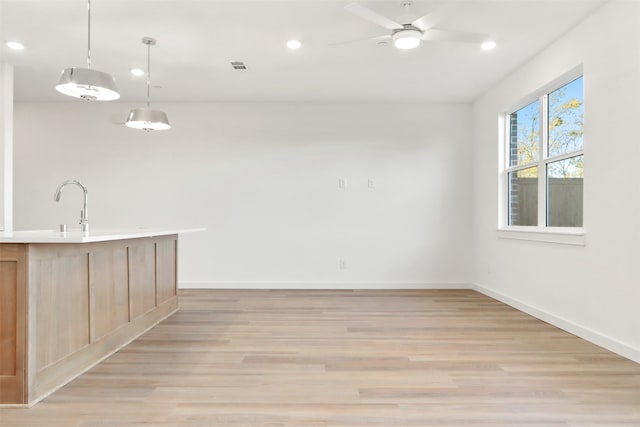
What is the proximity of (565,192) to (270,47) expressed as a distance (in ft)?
10.4

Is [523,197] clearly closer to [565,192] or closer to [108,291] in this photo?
[565,192]

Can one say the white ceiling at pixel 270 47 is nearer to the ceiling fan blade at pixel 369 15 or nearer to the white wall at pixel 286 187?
the ceiling fan blade at pixel 369 15

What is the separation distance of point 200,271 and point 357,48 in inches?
150

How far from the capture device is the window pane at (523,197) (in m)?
4.49

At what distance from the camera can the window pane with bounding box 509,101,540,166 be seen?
448 centimetres

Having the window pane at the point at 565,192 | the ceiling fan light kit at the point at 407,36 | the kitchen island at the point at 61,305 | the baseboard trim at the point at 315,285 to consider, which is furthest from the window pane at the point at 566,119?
the kitchen island at the point at 61,305

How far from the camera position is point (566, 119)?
3891mm

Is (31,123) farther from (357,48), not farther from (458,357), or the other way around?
(458,357)

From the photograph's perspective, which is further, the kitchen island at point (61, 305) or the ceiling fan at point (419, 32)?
the ceiling fan at point (419, 32)

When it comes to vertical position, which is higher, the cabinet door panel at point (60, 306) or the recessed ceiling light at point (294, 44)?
the recessed ceiling light at point (294, 44)

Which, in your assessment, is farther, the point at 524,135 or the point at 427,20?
the point at 524,135

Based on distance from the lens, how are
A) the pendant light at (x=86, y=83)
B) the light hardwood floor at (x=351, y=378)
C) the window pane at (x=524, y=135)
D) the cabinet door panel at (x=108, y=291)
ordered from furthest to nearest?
the window pane at (x=524, y=135) → the cabinet door panel at (x=108, y=291) → the pendant light at (x=86, y=83) → the light hardwood floor at (x=351, y=378)

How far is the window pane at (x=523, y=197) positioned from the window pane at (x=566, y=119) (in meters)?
0.45

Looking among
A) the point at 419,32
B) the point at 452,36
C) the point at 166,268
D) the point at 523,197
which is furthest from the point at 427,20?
the point at 166,268
